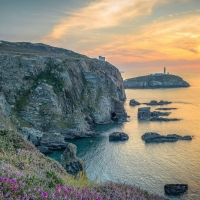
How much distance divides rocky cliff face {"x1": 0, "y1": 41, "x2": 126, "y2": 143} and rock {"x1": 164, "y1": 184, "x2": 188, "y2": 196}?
49809 millimetres

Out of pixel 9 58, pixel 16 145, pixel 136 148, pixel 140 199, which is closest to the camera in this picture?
pixel 140 199

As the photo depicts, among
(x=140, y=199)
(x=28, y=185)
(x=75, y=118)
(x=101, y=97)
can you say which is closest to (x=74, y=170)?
(x=140, y=199)

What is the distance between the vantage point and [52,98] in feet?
342

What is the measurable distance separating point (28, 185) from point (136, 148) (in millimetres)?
74395

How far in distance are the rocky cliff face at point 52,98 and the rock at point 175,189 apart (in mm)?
49809

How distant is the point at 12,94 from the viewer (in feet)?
327

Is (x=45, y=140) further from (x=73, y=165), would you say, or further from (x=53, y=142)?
(x=73, y=165)

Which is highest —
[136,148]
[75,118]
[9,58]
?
[9,58]

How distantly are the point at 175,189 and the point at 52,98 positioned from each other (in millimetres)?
68487

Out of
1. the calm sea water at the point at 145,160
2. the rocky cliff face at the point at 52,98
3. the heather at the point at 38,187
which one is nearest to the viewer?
Answer: the heather at the point at 38,187

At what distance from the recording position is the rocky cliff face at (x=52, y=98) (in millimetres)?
94812

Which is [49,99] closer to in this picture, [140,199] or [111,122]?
[111,122]

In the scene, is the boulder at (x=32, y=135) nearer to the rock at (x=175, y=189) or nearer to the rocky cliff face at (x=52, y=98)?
the rocky cliff face at (x=52, y=98)

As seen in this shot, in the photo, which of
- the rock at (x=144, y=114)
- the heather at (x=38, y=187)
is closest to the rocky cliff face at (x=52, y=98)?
the rock at (x=144, y=114)
